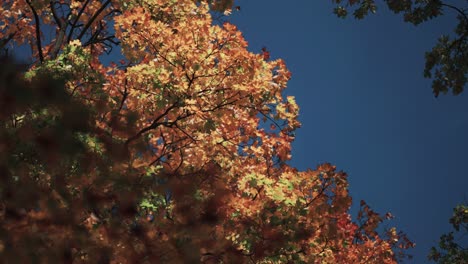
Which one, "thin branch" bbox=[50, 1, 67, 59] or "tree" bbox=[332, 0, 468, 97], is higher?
"thin branch" bbox=[50, 1, 67, 59]

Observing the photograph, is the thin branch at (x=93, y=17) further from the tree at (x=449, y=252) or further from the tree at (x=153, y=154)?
the tree at (x=449, y=252)

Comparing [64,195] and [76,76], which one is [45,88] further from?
[76,76]

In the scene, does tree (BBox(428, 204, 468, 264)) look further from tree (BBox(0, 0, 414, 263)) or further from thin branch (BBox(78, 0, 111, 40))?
thin branch (BBox(78, 0, 111, 40))

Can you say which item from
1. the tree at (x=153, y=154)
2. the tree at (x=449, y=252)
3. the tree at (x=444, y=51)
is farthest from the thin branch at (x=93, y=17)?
the tree at (x=449, y=252)

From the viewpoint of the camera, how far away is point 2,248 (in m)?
3.48

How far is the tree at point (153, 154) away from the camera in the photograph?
3828 mm

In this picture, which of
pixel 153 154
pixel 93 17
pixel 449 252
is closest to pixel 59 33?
pixel 93 17

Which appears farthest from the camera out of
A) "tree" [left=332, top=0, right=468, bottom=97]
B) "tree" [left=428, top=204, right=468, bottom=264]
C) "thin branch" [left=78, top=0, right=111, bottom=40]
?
"tree" [left=428, top=204, right=468, bottom=264]

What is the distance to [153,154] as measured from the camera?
4.88m

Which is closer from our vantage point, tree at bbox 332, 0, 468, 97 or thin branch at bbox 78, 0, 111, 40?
tree at bbox 332, 0, 468, 97

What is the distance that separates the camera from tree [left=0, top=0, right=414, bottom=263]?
151 inches

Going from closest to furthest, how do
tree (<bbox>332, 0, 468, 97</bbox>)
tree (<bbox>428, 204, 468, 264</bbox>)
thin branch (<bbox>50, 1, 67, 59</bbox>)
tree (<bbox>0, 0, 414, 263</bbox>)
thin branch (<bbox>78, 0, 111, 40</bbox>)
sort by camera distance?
1. tree (<bbox>0, 0, 414, 263</bbox>)
2. tree (<bbox>332, 0, 468, 97</bbox>)
3. thin branch (<bbox>50, 1, 67, 59</bbox>)
4. thin branch (<bbox>78, 0, 111, 40</bbox>)
5. tree (<bbox>428, 204, 468, 264</bbox>)

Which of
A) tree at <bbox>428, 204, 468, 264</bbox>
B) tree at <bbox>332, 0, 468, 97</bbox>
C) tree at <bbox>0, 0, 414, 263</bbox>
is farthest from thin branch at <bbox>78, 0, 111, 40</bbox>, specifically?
tree at <bbox>428, 204, 468, 264</bbox>

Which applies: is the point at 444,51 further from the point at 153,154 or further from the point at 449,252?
the point at 449,252
